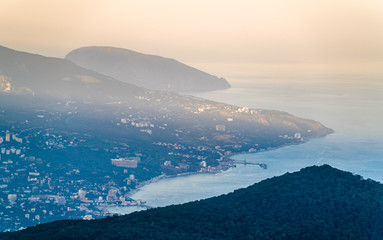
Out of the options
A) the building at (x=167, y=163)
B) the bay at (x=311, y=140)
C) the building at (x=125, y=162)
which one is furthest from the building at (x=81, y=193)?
the building at (x=167, y=163)

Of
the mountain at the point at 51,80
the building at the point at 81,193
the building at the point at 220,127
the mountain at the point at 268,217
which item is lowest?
the building at the point at 81,193

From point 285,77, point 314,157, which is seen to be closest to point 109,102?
point 314,157

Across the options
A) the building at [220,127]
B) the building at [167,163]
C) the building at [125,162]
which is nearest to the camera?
the building at [125,162]

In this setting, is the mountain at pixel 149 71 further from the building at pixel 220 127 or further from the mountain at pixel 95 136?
the building at pixel 220 127

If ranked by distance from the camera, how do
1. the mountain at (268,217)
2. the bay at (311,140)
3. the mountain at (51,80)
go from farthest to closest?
the mountain at (51,80), the bay at (311,140), the mountain at (268,217)

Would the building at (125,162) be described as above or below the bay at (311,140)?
below

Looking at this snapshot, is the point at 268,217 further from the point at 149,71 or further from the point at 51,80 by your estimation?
the point at 149,71
